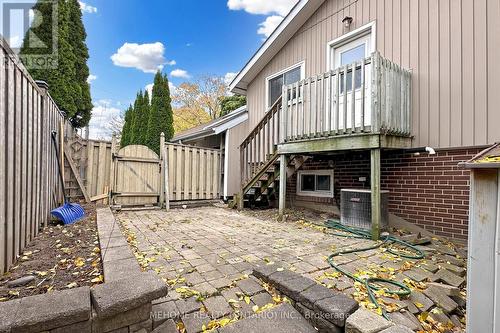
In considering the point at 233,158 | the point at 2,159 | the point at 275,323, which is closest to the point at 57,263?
the point at 2,159

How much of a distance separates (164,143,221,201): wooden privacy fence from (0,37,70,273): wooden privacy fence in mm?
3614

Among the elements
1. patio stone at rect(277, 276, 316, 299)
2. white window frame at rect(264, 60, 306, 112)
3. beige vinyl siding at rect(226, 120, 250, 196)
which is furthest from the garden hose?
beige vinyl siding at rect(226, 120, 250, 196)

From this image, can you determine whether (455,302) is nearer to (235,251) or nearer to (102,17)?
(235,251)

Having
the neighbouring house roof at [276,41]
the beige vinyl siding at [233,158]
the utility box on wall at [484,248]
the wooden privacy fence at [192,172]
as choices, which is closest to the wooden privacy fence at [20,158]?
the utility box on wall at [484,248]

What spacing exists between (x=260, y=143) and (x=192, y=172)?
256 cm

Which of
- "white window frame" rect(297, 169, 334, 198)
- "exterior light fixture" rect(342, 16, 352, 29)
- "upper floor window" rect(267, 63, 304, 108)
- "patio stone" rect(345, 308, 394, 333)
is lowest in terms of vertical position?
"patio stone" rect(345, 308, 394, 333)

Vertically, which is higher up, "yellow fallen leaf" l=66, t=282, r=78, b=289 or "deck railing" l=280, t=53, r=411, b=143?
"deck railing" l=280, t=53, r=411, b=143

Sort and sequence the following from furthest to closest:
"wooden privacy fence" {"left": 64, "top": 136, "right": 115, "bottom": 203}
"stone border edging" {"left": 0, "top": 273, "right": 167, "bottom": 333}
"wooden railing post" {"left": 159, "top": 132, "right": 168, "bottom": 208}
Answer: "wooden railing post" {"left": 159, "top": 132, "right": 168, "bottom": 208}, "wooden privacy fence" {"left": 64, "top": 136, "right": 115, "bottom": 203}, "stone border edging" {"left": 0, "top": 273, "right": 167, "bottom": 333}

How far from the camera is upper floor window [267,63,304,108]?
7.18m

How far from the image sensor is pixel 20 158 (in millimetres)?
2805

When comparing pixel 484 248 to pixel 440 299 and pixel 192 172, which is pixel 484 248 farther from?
pixel 192 172

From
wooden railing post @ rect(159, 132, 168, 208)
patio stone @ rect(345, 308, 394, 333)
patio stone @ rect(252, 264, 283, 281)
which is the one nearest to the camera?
patio stone @ rect(345, 308, 394, 333)

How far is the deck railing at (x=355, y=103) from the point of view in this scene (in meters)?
Result: 4.05

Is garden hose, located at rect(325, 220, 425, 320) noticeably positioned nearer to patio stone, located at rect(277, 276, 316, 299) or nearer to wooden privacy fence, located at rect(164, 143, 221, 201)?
patio stone, located at rect(277, 276, 316, 299)
